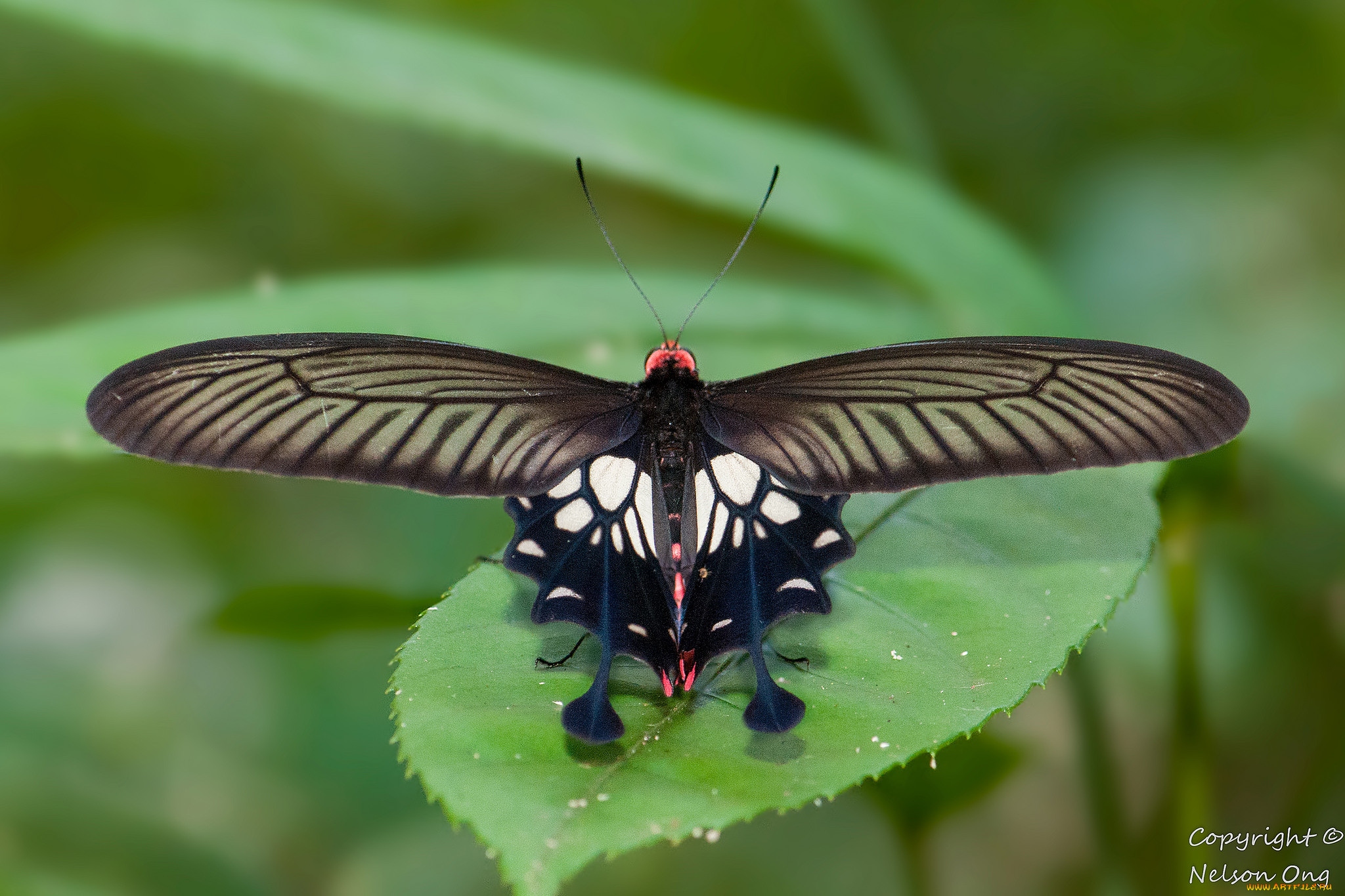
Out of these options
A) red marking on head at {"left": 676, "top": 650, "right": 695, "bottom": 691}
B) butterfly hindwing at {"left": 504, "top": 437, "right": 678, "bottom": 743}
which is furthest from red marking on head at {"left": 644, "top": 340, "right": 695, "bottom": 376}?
red marking on head at {"left": 676, "top": 650, "right": 695, "bottom": 691}

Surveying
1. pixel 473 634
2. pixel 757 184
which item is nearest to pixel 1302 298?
pixel 757 184

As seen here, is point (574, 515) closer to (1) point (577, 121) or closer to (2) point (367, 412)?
(2) point (367, 412)

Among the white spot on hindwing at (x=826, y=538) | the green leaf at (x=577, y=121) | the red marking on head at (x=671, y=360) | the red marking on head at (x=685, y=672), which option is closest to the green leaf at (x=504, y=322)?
the green leaf at (x=577, y=121)

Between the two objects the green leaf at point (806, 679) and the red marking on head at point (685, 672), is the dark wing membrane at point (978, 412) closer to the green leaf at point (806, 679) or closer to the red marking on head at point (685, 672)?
the green leaf at point (806, 679)

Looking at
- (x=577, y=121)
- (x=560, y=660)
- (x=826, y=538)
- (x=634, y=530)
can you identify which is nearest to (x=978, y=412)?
(x=826, y=538)

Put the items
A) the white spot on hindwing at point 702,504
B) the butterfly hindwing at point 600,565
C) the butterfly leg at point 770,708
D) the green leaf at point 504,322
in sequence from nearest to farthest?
the butterfly leg at point 770,708
the butterfly hindwing at point 600,565
the white spot on hindwing at point 702,504
the green leaf at point 504,322
